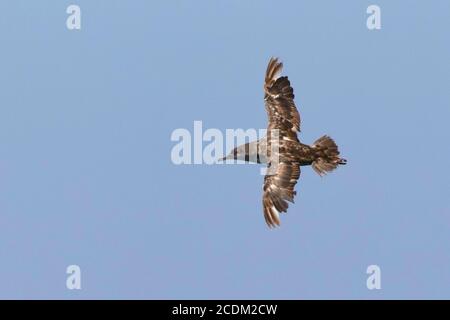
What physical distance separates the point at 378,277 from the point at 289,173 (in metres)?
4.01

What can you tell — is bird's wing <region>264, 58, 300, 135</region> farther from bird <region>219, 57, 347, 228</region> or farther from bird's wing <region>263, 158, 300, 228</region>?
bird's wing <region>263, 158, 300, 228</region>

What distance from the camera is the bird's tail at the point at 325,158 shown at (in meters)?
28.2

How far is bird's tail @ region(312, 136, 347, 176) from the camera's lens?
28250 millimetres

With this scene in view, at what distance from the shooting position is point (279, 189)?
28.0 m

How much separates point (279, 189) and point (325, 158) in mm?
1571

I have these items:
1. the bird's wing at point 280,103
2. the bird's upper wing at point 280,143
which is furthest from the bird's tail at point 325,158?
the bird's wing at point 280,103

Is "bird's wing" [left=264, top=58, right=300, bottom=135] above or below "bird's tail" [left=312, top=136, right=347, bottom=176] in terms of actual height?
above

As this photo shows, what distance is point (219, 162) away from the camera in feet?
94.4

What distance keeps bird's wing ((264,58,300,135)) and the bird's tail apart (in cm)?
104

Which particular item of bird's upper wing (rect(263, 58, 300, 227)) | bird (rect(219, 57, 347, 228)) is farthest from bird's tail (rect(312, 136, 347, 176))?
bird's upper wing (rect(263, 58, 300, 227))
